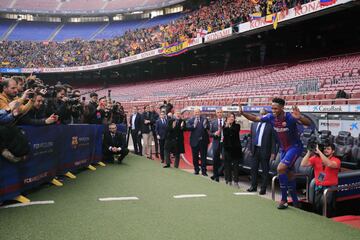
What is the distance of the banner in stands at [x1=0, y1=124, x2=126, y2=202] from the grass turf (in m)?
0.30

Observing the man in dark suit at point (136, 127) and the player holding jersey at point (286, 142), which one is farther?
the man in dark suit at point (136, 127)

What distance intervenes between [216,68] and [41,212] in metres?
27.3

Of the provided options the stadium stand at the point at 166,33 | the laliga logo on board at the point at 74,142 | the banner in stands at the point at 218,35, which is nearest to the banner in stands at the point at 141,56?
the stadium stand at the point at 166,33

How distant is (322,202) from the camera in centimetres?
538

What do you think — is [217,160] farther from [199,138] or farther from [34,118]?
[34,118]

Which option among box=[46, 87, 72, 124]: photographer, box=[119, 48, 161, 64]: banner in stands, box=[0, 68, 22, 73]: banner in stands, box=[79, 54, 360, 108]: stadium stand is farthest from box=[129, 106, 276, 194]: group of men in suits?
box=[0, 68, 22, 73]: banner in stands

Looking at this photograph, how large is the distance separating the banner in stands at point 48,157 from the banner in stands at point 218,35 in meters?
15.9

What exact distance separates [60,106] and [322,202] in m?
4.86

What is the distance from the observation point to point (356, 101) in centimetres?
996

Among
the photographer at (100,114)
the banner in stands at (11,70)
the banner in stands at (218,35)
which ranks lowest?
the photographer at (100,114)

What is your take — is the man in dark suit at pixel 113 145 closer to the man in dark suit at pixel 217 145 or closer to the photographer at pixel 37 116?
the man in dark suit at pixel 217 145

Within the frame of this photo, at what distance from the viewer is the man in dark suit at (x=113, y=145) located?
9516 mm

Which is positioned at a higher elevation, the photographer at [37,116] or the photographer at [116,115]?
the photographer at [37,116]

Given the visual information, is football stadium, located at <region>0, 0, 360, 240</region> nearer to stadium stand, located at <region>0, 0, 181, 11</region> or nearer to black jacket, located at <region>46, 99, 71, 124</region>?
black jacket, located at <region>46, 99, 71, 124</region>
